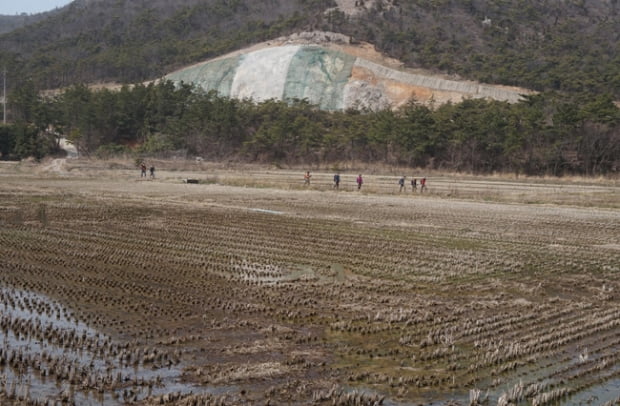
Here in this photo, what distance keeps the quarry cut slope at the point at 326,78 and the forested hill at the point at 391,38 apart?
13.8 feet

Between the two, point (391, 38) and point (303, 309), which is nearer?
point (303, 309)

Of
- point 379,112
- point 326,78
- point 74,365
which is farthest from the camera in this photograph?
point 326,78

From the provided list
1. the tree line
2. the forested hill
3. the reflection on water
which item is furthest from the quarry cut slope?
the reflection on water

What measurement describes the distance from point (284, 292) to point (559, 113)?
159ft

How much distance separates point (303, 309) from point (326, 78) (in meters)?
82.5

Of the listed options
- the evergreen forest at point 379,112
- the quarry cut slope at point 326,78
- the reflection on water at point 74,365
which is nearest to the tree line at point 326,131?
the evergreen forest at point 379,112

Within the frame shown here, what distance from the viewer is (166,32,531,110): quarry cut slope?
83.2 metres

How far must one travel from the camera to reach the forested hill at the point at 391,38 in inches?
3516

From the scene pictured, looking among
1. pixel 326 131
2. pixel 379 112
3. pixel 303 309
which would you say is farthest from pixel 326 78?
pixel 303 309

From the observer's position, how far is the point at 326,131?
7088 centimetres

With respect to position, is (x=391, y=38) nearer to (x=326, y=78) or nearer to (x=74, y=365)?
(x=326, y=78)

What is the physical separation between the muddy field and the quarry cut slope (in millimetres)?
60147

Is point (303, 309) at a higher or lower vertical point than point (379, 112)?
lower

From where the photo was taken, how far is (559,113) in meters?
54.9
